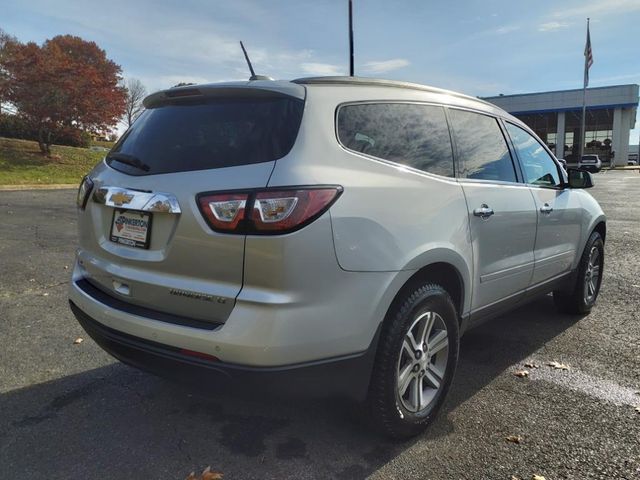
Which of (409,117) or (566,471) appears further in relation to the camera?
(409,117)

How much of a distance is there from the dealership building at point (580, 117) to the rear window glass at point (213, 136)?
57706mm

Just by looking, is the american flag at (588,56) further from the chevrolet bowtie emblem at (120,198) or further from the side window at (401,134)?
the chevrolet bowtie emblem at (120,198)

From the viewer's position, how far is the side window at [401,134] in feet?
8.36

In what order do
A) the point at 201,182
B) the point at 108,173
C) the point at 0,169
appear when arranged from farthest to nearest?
the point at 0,169
the point at 108,173
the point at 201,182

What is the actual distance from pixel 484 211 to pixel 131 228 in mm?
1997

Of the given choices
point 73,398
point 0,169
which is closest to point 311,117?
point 73,398

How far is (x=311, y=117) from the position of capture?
7.85ft

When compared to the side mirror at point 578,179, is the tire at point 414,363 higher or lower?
lower

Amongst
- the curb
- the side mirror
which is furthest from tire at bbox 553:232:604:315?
the curb

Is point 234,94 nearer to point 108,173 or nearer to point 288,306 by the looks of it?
point 108,173

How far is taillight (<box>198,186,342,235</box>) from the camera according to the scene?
2.14 metres

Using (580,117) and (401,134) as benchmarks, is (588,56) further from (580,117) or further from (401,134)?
(401,134)

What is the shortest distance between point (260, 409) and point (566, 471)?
5.44 ft

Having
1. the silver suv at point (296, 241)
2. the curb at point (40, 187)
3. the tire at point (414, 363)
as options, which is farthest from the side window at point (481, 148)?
the curb at point (40, 187)
